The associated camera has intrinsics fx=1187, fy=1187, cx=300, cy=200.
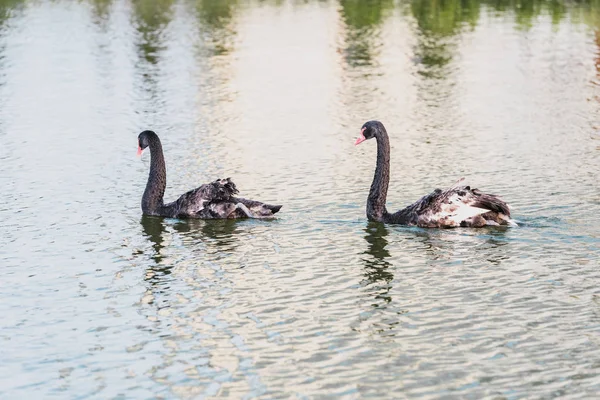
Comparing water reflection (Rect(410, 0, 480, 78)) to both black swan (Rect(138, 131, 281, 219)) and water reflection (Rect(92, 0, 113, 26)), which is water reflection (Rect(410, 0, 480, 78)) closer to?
water reflection (Rect(92, 0, 113, 26))

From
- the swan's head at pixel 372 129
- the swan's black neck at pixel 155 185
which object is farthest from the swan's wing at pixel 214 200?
the swan's head at pixel 372 129

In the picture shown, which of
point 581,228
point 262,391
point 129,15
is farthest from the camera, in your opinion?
point 129,15

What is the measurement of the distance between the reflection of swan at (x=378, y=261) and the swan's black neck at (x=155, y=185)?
2.50 m

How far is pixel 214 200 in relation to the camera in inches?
512

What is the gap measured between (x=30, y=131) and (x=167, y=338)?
1126cm

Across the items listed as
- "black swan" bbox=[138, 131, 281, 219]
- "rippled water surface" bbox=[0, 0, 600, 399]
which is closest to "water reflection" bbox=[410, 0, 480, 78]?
"rippled water surface" bbox=[0, 0, 600, 399]

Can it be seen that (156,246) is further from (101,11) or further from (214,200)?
(101,11)

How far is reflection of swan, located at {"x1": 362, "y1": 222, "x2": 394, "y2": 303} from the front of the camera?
34.1ft

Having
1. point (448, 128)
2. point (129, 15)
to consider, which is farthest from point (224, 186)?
point (129, 15)

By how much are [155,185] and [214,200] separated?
3.40ft

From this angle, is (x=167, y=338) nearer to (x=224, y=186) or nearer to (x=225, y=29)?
(x=224, y=186)

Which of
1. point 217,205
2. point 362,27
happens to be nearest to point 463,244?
point 217,205

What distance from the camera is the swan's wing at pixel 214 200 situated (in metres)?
13.0

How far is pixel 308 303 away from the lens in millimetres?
9828
